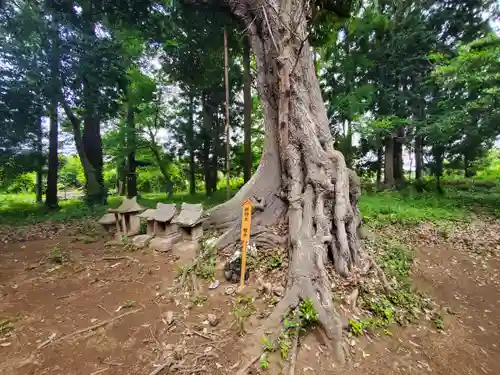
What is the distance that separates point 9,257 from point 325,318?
18.5 feet

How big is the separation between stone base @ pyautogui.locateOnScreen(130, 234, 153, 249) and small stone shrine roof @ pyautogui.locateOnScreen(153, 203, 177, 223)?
1.51 ft

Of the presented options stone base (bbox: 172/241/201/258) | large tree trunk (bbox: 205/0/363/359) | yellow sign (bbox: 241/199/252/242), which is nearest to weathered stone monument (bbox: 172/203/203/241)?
stone base (bbox: 172/241/201/258)

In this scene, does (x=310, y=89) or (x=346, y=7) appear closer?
(x=310, y=89)

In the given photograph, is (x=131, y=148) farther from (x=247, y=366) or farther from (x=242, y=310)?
(x=247, y=366)

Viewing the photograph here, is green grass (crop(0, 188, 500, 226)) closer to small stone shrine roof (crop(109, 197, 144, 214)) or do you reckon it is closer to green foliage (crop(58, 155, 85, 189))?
small stone shrine roof (crop(109, 197, 144, 214))

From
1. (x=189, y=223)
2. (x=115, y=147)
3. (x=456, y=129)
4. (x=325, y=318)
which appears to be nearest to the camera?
(x=325, y=318)

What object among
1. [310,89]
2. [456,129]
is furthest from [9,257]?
[456,129]

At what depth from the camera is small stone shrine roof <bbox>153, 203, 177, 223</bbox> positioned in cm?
472

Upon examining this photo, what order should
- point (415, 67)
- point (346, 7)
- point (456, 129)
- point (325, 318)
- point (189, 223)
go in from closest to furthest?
1. point (325, 318)
2. point (189, 223)
3. point (346, 7)
4. point (456, 129)
5. point (415, 67)

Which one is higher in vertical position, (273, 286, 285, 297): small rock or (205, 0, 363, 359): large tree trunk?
(205, 0, 363, 359): large tree trunk

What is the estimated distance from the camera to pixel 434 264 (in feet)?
16.3

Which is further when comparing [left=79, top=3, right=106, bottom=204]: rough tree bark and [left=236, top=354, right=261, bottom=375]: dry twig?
[left=79, top=3, right=106, bottom=204]: rough tree bark

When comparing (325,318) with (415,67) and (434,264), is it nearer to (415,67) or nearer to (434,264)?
(434,264)

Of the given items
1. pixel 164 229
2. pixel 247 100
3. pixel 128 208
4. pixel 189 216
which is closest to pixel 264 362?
pixel 189 216
